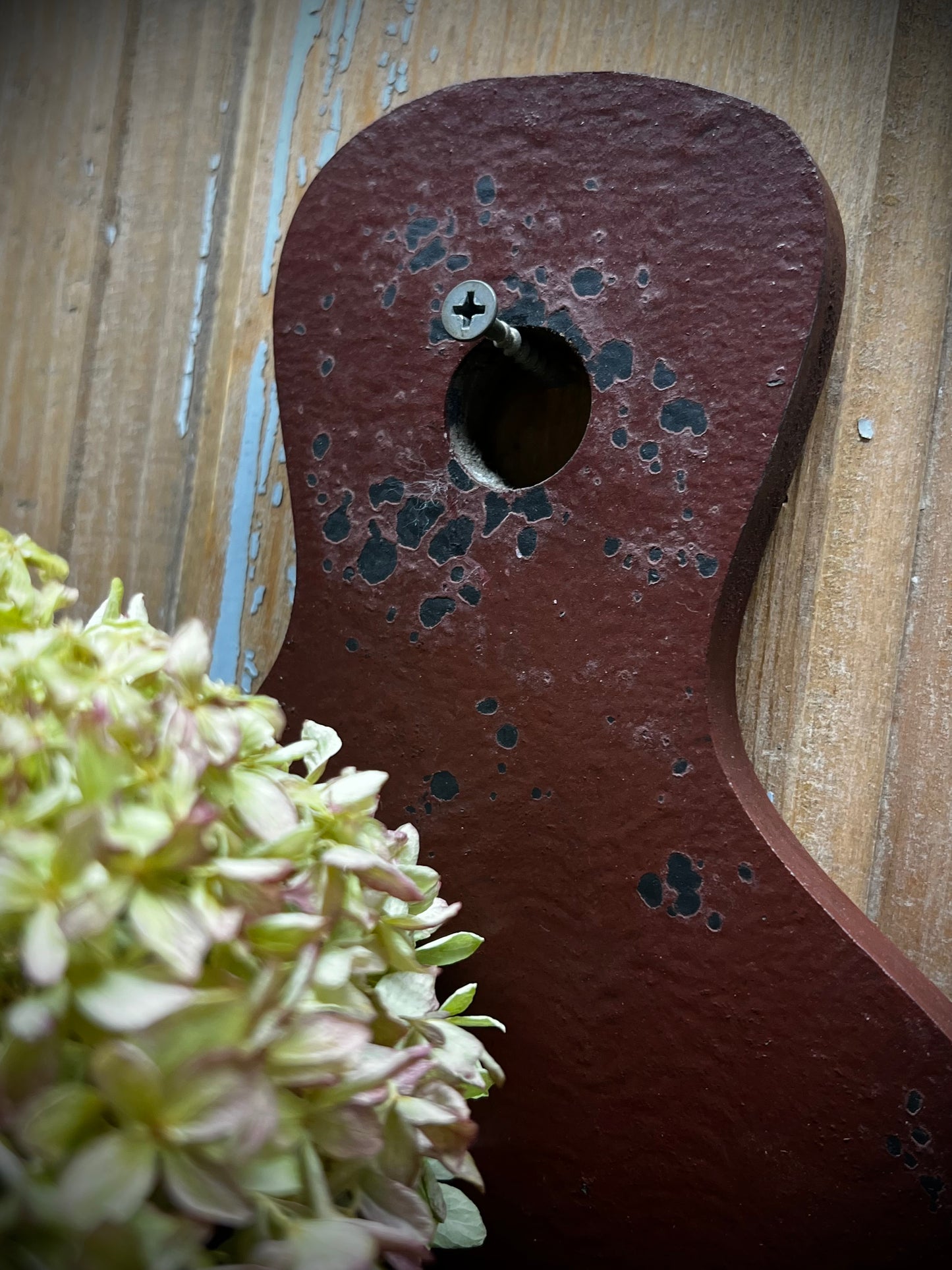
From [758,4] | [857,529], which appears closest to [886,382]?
[857,529]

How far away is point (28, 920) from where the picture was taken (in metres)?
0.21

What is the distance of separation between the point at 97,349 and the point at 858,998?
20.2 inches

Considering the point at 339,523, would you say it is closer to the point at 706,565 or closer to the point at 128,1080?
the point at 706,565

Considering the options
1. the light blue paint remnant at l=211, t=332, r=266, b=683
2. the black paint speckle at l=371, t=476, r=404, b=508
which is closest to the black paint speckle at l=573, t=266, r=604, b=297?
the black paint speckle at l=371, t=476, r=404, b=508

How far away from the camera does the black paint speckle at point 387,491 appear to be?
1.48ft

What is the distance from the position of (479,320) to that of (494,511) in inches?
2.9

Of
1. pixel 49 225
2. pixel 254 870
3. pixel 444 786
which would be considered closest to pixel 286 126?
pixel 49 225

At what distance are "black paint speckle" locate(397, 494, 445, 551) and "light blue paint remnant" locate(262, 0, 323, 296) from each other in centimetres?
20

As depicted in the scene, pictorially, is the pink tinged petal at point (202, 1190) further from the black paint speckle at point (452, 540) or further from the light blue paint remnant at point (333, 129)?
the light blue paint remnant at point (333, 129)

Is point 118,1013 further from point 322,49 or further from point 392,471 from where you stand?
point 322,49

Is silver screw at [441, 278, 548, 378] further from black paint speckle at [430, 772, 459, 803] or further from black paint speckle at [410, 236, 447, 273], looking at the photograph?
black paint speckle at [430, 772, 459, 803]

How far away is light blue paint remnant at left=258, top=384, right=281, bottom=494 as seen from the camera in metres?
0.57

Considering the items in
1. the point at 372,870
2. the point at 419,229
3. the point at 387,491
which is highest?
the point at 419,229

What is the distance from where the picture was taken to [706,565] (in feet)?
1.27
